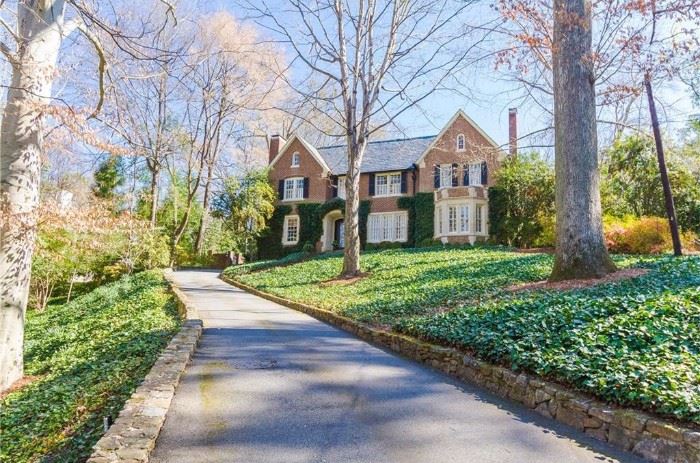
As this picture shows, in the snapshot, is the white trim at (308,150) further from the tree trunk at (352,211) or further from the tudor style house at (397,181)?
the tree trunk at (352,211)

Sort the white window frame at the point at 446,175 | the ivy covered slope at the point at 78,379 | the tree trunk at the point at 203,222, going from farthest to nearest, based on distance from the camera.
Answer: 1. the tree trunk at the point at 203,222
2. the white window frame at the point at 446,175
3. the ivy covered slope at the point at 78,379

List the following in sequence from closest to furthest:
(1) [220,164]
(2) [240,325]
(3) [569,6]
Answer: (2) [240,325], (3) [569,6], (1) [220,164]

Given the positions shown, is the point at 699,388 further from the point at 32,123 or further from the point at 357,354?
the point at 32,123

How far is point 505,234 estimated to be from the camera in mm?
23812

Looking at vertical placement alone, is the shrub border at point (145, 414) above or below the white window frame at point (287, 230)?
below

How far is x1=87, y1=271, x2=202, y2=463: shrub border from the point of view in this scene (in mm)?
3145

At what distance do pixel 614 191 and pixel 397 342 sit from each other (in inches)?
726

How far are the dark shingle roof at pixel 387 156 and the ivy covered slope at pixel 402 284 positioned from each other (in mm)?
11290

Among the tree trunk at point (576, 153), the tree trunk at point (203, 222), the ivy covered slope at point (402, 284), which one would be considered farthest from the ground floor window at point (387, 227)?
the tree trunk at point (576, 153)

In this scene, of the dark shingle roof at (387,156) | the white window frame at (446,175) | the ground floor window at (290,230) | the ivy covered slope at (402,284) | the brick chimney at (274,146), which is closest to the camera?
the ivy covered slope at (402,284)

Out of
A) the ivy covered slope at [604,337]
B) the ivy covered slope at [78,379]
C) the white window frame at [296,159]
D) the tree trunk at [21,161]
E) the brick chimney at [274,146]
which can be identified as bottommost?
the ivy covered slope at [78,379]

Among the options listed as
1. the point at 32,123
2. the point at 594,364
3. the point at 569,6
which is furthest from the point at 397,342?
the point at 569,6

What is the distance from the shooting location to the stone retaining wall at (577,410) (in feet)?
10.8

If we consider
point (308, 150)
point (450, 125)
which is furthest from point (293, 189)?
point (450, 125)
